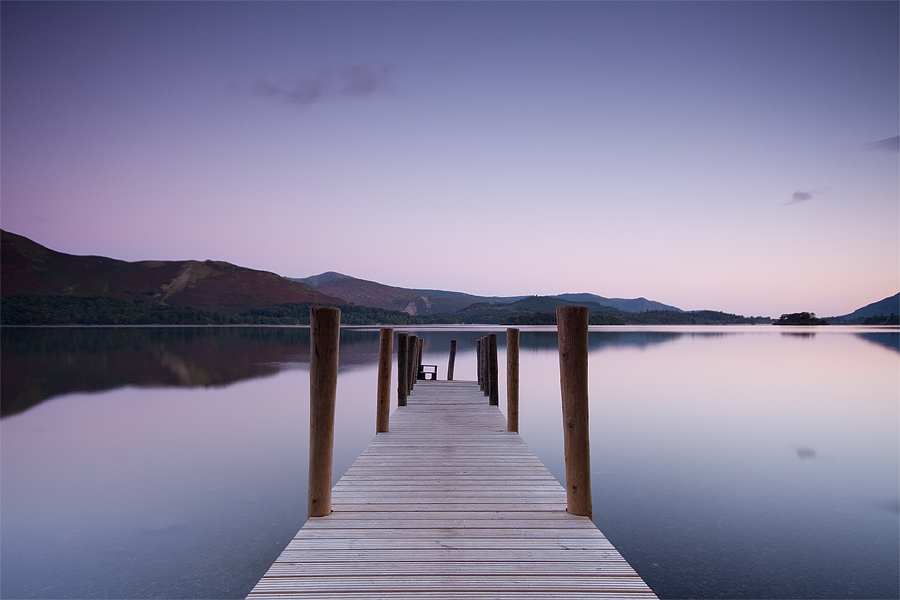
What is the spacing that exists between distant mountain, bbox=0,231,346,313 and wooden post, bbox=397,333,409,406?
12400 cm

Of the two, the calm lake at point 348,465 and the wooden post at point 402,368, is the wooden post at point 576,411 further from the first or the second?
the wooden post at point 402,368

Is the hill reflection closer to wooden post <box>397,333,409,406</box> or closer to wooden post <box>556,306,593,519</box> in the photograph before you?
wooden post <box>397,333,409,406</box>

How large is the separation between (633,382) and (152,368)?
27207 mm

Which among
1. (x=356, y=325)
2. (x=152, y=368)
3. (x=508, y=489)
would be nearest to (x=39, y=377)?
(x=152, y=368)

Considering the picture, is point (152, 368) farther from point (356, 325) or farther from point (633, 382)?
point (356, 325)

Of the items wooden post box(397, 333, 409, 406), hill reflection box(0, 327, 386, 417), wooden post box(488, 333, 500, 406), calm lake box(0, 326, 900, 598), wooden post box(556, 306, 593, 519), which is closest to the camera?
wooden post box(556, 306, 593, 519)

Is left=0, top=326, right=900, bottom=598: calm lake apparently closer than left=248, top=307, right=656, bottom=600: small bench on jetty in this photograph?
No

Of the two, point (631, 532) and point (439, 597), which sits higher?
point (439, 597)

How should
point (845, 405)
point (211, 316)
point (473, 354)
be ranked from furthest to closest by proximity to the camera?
point (211, 316) → point (473, 354) → point (845, 405)

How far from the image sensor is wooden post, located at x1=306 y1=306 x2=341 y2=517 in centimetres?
451

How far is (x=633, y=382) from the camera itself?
23797 mm

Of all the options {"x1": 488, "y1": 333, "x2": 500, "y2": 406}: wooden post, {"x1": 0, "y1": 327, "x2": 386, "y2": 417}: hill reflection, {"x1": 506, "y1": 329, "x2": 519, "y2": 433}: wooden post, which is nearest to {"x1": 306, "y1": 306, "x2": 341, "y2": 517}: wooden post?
{"x1": 506, "y1": 329, "x2": 519, "y2": 433}: wooden post

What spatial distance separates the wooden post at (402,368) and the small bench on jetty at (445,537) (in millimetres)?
4275

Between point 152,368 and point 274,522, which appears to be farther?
point 152,368
